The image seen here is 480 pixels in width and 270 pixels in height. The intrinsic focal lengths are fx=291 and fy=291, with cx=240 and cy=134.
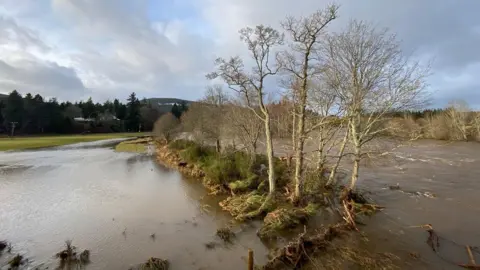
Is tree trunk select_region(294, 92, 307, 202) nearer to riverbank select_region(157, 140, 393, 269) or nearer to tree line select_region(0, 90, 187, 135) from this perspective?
riverbank select_region(157, 140, 393, 269)

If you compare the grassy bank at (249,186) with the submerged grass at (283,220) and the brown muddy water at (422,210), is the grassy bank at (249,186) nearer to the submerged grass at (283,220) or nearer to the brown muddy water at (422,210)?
the submerged grass at (283,220)

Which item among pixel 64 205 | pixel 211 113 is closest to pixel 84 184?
pixel 64 205

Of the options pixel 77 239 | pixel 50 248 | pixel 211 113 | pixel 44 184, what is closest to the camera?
pixel 50 248

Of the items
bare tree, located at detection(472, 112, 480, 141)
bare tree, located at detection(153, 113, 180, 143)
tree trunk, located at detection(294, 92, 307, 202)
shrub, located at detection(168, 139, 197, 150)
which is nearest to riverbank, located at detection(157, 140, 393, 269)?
tree trunk, located at detection(294, 92, 307, 202)

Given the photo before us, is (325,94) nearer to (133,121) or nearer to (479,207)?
(479,207)

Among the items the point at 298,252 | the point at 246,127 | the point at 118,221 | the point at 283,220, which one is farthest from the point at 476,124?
the point at 118,221

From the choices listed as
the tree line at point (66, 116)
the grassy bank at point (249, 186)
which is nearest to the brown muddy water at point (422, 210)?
the grassy bank at point (249, 186)
